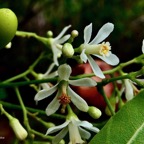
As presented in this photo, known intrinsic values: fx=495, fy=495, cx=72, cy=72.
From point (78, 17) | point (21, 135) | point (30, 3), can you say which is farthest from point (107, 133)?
point (78, 17)

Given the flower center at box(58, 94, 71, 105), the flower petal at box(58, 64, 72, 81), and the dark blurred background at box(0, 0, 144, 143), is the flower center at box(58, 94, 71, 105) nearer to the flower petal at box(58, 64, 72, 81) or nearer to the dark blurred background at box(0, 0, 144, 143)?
the flower petal at box(58, 64, 72, 81)

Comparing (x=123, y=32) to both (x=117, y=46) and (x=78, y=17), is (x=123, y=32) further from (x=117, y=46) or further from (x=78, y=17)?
(x=78, y=17)

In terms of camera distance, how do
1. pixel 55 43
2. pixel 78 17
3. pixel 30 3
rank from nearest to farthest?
1. pixel 55 43
2. pixel 30 3
3. pixel 78 17

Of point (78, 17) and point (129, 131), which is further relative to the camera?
point (78, 17)

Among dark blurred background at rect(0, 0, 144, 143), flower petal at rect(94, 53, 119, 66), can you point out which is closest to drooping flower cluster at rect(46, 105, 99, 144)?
flower petal at rect(94, 53, 119, 66)

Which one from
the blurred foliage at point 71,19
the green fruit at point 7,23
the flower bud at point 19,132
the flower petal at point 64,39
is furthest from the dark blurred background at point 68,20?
the green fruit at point 7,23

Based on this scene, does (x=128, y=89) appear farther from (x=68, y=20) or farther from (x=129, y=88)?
(x=68, y=20)

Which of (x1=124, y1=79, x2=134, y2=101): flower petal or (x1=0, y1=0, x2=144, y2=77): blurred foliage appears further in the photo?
(x1=0, y1=0, x2=144, y2=77): blurred foliage
